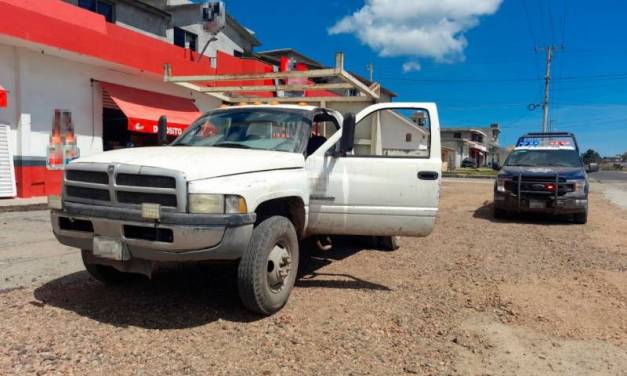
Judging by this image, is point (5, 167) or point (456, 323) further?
point (5, 167)

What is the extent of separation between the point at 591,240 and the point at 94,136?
12.6 m

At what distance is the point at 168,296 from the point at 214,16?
1899 centimetres

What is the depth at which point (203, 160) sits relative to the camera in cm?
366

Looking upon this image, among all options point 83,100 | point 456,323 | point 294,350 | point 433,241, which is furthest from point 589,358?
point 83,100

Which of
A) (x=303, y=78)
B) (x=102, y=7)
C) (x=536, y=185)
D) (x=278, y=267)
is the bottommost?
(x=278, y=267)

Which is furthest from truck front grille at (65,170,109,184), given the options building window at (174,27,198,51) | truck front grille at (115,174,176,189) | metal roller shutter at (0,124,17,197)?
building window at (174,27,198,51)

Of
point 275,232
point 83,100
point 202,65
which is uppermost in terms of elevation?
point 202,65

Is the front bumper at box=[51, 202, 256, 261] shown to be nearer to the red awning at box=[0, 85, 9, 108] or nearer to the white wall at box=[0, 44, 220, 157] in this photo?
the red awning at box=[0, 85, 9, 108]

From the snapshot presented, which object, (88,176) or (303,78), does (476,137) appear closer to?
(303,78)

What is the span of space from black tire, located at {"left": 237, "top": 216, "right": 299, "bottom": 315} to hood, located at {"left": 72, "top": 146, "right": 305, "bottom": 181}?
0.52 metres

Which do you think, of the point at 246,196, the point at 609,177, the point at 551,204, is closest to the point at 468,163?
the point at 609,177

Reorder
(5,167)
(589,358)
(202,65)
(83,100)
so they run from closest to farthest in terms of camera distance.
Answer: (589,358)
(5,167)
(83,100)
(202,65)

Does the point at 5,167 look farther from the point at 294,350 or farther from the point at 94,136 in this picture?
the point at 294,350

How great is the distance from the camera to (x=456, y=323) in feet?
13.1
